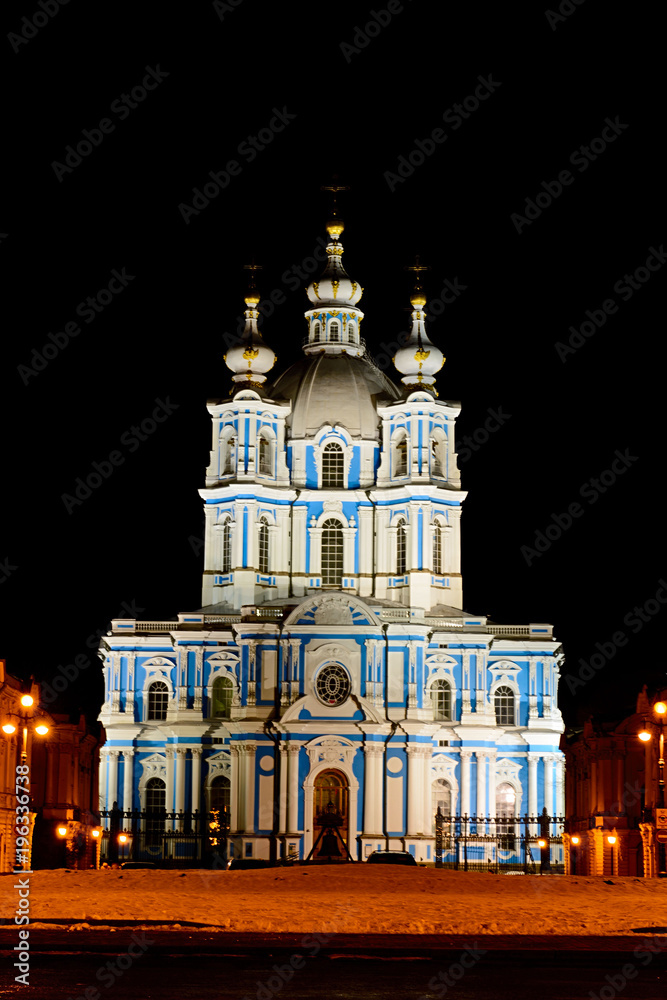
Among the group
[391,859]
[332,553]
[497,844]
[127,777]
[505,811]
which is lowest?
[391,859]

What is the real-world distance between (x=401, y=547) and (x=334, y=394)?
7.66 metres

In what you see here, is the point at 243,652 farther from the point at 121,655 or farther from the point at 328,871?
the point at 328,871

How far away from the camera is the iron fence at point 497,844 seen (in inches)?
2371

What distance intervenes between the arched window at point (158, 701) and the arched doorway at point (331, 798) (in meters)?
8.28

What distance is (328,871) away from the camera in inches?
1667

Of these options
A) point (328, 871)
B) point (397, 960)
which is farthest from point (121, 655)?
point (397, 960)

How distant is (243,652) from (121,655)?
256 inches

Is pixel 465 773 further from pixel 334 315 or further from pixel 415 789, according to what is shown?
pixel 334 315

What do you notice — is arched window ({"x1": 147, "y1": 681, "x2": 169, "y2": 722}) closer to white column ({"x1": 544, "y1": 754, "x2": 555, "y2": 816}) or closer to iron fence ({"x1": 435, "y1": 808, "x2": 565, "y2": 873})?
iron fence ({"x1": 435, "y1": 808, "x2": 565, "y2": 873})

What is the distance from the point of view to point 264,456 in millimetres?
71875

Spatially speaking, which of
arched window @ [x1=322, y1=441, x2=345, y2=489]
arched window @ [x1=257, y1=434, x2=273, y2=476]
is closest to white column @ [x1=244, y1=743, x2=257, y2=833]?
arched window @ [x1=257, y1=434, x2=273, y2=476]

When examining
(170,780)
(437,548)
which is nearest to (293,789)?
(170,780)

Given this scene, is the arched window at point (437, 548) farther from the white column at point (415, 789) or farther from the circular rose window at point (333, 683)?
the white column at point (415, 789)
